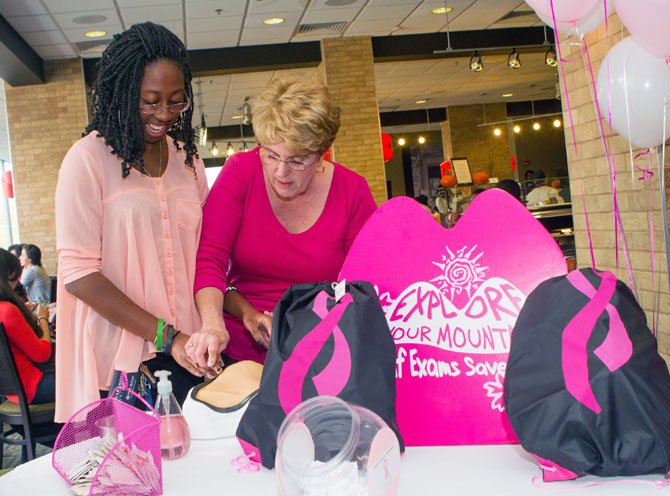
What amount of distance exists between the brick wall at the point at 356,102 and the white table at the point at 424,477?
870cm

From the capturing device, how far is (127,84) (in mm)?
1608

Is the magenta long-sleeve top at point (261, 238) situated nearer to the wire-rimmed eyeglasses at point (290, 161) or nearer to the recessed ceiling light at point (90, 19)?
the wire-rimmed eyeglasses at point (290, 161)

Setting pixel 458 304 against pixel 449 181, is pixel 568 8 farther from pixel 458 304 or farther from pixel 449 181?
pixel 449 181

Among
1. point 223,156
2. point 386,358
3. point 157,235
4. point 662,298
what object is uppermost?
point 223,156

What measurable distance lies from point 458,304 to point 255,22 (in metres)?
8.08

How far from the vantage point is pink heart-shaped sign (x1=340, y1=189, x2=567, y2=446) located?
1.25 m

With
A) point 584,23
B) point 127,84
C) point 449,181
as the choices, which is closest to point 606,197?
point 584,23

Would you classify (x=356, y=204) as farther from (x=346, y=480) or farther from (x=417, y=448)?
(x=346, y=480)

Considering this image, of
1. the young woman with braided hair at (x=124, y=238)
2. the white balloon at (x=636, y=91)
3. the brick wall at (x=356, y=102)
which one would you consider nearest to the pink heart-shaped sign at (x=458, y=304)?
the young woman with braided hair at (x=124, y=238)

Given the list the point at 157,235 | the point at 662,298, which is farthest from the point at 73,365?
the point at 662,298

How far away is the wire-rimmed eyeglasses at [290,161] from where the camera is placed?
1629 millimetres

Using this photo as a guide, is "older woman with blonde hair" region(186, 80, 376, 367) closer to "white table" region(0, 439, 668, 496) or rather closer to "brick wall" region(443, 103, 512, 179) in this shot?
"white table" region(0, 439, 668, 496)

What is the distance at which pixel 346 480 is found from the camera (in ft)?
2.74

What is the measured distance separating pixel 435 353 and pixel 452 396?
84 millimetres
